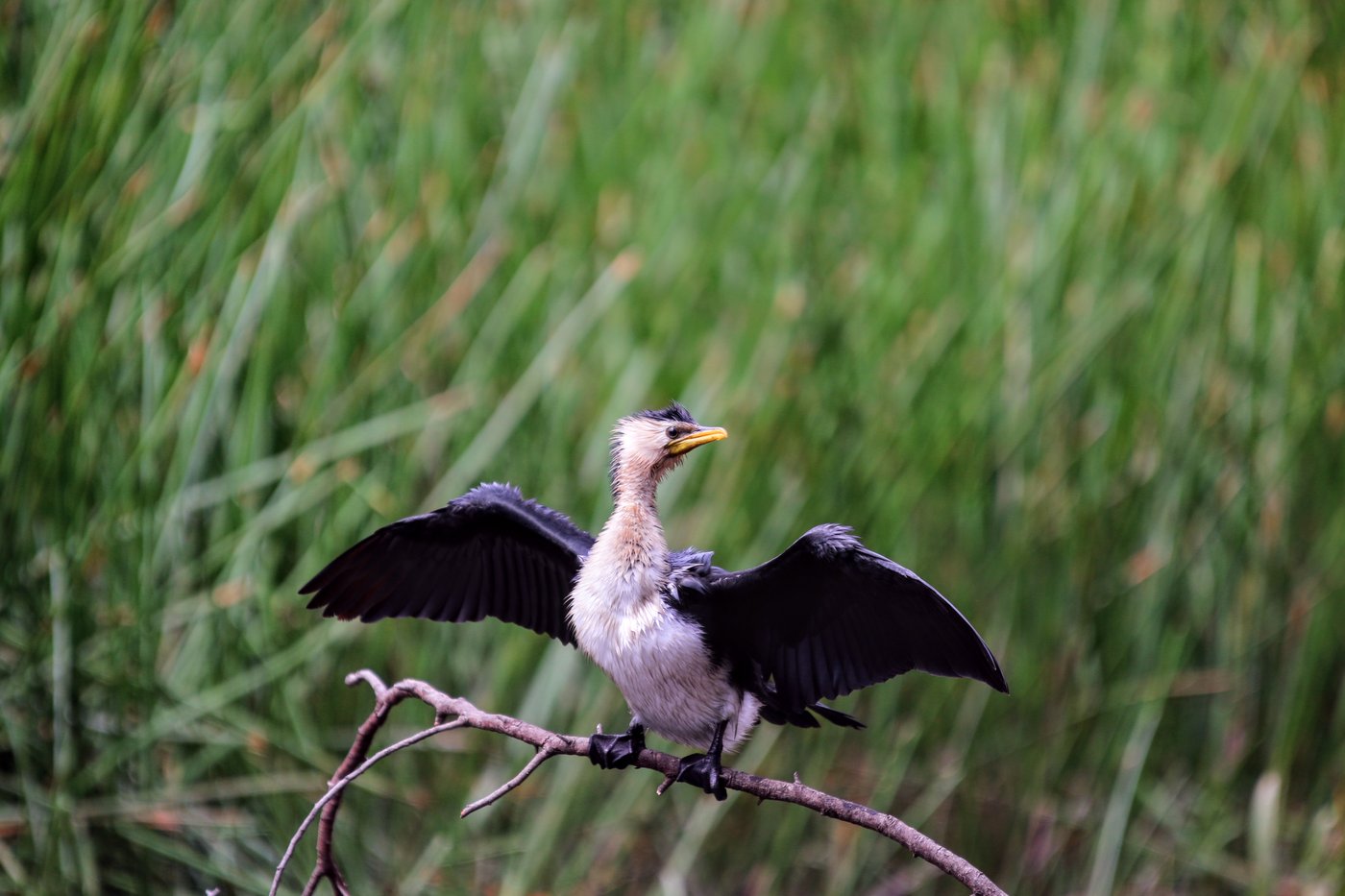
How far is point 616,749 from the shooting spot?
4.59 feet

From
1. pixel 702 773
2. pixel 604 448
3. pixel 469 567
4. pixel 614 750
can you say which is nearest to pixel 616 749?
pixel 614 750

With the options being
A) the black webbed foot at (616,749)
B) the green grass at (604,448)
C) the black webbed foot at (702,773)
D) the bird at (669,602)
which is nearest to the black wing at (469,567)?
the bird at (669,602)

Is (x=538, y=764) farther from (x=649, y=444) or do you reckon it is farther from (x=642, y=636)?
(x=649, y=444)

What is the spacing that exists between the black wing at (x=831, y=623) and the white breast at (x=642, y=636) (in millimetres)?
30

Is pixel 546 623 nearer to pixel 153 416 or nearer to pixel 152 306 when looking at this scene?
pixel 153 416

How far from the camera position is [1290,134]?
3.61 meters

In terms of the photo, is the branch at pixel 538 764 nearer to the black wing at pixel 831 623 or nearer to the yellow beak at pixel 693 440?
the black wing at pixel 831 623

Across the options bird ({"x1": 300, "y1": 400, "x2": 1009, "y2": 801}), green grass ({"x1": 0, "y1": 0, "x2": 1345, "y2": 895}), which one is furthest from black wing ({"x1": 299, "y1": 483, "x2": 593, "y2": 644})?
green grass ({"x1": 0, "y1": 0, "x2": 1345, "y2": 895})

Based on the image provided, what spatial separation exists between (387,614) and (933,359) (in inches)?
72.5

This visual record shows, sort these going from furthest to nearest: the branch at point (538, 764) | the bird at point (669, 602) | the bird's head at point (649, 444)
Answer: the bird's head at point (649, 444) → the bird at point (669, 602) → the branch at point (538, 764)

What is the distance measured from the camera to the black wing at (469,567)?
4.53 feet

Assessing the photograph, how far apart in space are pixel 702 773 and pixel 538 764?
6.7 inches

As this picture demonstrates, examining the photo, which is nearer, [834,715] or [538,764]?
[538,764]

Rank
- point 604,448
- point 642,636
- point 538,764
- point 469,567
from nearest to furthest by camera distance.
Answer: point 538,764
point 642,636
point 469,567
point 604,448
